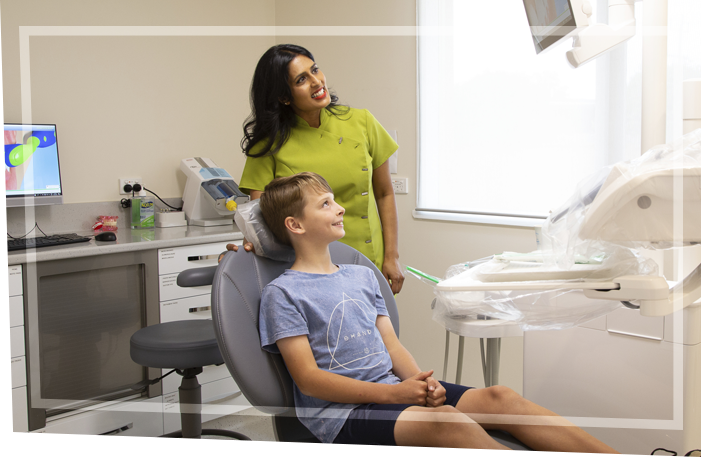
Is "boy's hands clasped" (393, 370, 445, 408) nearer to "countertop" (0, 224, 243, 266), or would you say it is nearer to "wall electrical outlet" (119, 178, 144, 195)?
"countertop" (0, 224, 243, 266)

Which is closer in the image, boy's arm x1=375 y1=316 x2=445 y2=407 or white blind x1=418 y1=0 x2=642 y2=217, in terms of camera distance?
boy's arm x1=375 y1=316 x2=445 y2=407

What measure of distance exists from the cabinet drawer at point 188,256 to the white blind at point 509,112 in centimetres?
103

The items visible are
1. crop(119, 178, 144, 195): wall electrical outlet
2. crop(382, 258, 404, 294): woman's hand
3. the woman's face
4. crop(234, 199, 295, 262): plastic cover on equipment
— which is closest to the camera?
crop(234, 199, 295, 262): plastic cover on equipment

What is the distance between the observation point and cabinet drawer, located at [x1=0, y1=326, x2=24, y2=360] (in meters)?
1.93

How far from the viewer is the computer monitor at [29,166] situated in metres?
2.24

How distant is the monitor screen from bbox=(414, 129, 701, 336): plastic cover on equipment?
480 millimetres

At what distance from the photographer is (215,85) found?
319 cm

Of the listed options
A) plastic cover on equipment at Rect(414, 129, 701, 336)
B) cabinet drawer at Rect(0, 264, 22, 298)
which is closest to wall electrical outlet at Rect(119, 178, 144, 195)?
cabinet drawer at Rect(0, 264, 22, 298)

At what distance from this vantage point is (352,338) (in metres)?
1.28

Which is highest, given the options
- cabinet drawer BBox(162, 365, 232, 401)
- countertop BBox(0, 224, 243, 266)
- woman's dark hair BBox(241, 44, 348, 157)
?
woman's dark hair BBox(241, 44, 348, 157)

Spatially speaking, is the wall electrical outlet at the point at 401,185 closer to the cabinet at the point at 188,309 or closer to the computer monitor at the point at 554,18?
the cabinet at the point at 188,309

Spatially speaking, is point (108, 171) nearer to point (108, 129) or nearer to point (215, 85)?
point (108, 129)

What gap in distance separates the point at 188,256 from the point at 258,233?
1.17 meters

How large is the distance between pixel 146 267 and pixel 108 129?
855 millimetres
